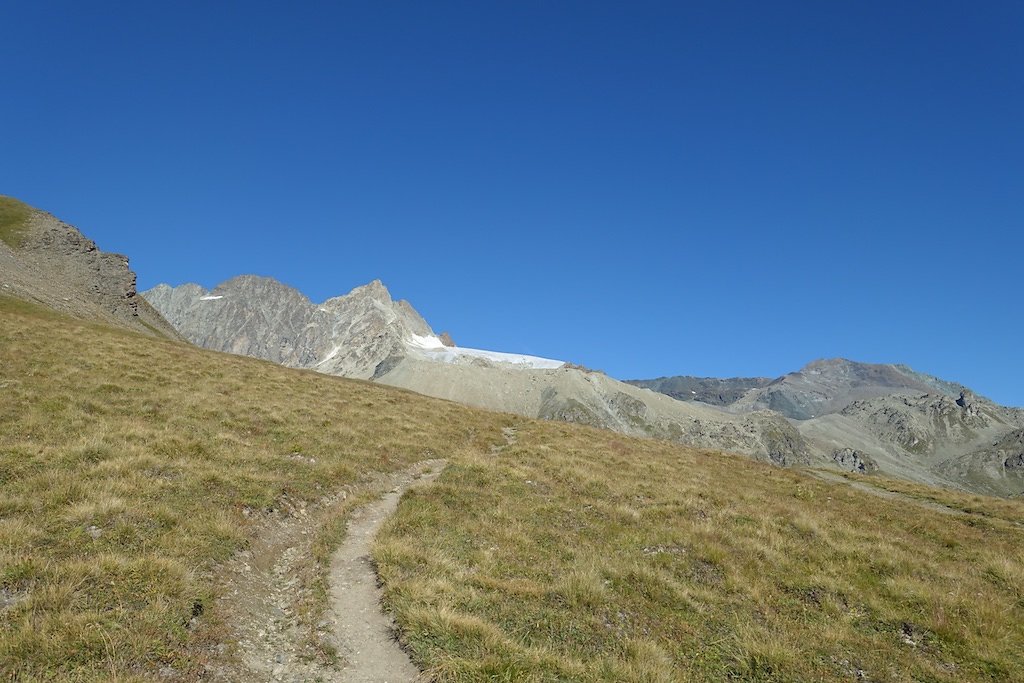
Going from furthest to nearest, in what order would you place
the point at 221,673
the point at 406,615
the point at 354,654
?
the point at 406,615 < the point at 354,654 < the point at 221,673

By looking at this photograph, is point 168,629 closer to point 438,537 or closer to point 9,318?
point 438,537

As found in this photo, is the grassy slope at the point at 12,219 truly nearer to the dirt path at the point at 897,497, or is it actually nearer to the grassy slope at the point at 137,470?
the grassy slope at the point at 137,470

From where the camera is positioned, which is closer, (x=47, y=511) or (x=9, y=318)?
(x=47, y=511)

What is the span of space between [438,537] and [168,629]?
7.13 m

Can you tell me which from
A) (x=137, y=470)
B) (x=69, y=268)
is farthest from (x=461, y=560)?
(x=69, y=268)

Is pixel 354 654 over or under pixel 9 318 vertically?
under

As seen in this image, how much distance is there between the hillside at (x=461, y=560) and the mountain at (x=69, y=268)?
49768mm

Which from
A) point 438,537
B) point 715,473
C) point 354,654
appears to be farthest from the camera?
point 715,473

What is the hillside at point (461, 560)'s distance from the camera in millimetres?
9484

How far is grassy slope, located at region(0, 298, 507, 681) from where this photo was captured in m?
8.85

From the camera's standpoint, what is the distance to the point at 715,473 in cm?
3175

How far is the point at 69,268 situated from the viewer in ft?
266

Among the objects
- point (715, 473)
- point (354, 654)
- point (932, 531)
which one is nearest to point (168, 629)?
point (354, 654)

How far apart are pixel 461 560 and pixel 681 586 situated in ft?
17.7
